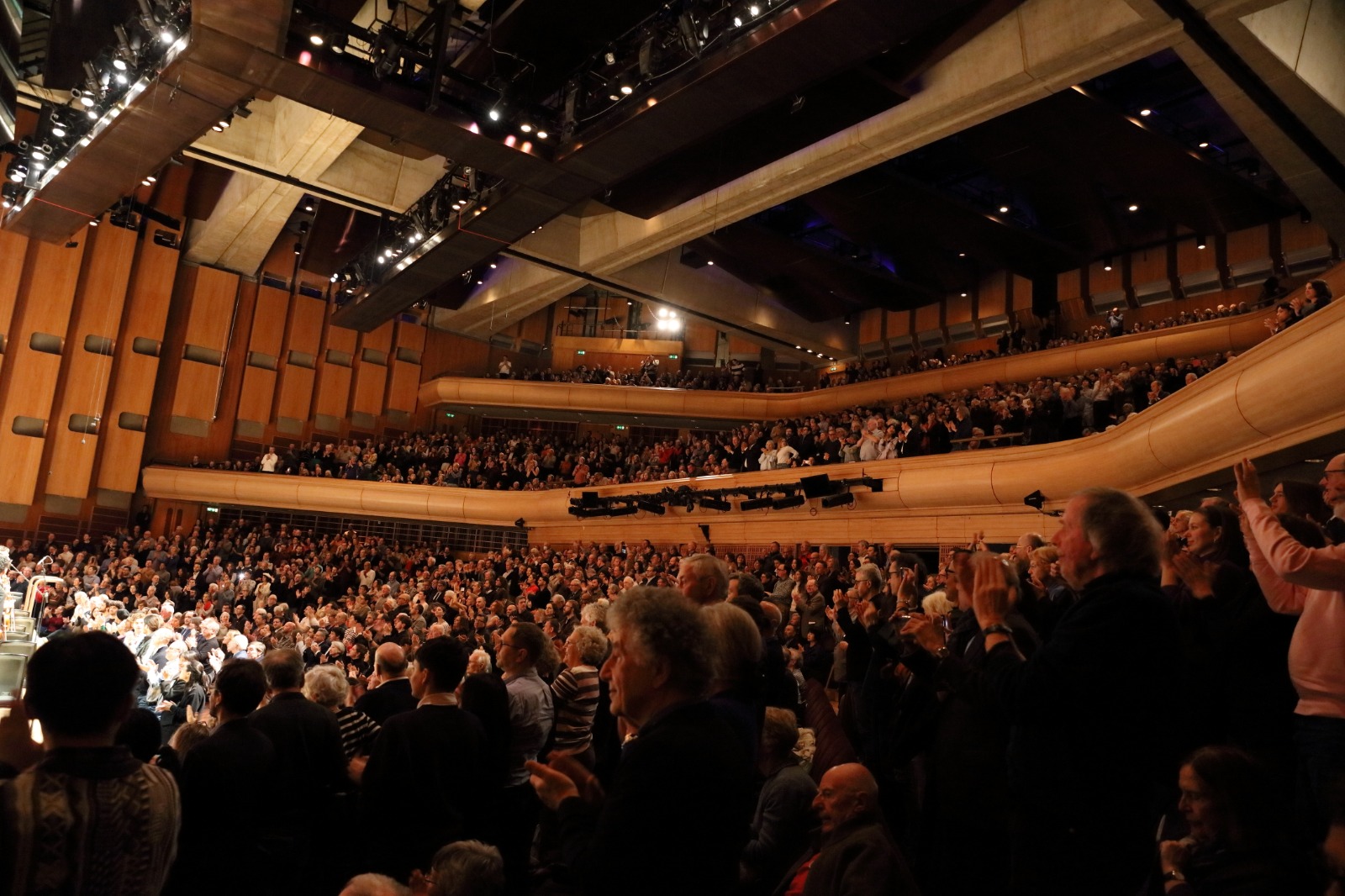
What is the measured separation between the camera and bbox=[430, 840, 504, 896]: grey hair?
2.12m

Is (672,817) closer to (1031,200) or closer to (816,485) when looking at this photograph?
(816,485)

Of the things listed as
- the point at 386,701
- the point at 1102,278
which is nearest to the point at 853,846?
the point at 386,701

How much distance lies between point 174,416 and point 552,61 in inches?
460

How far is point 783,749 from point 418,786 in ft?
3.74

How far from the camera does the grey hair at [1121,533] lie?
1880 mm

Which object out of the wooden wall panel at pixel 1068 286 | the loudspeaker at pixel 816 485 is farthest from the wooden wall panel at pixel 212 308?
the wooden wall panel at pixel 1068 286

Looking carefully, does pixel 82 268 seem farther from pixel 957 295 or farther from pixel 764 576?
pixel 957 295

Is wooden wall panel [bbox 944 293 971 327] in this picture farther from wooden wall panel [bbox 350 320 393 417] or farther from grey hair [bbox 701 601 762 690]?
grey hair [bbox 701 601 762 690]

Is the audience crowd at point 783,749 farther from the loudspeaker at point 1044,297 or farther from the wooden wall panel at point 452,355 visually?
the wooden wall panel at point 452,355

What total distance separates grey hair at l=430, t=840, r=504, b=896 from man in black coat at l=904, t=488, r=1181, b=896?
117cm

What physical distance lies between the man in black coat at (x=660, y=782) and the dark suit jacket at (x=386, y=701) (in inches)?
73.1

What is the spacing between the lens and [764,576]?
9.82 meters

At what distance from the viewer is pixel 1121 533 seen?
6.20ft

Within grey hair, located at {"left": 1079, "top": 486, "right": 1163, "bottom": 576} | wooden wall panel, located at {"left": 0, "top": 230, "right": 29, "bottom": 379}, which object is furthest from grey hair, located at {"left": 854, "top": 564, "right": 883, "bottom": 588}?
wooden wall panel, located at {"left": 0, "top": 230, "right": 29, "bottom": 379}
